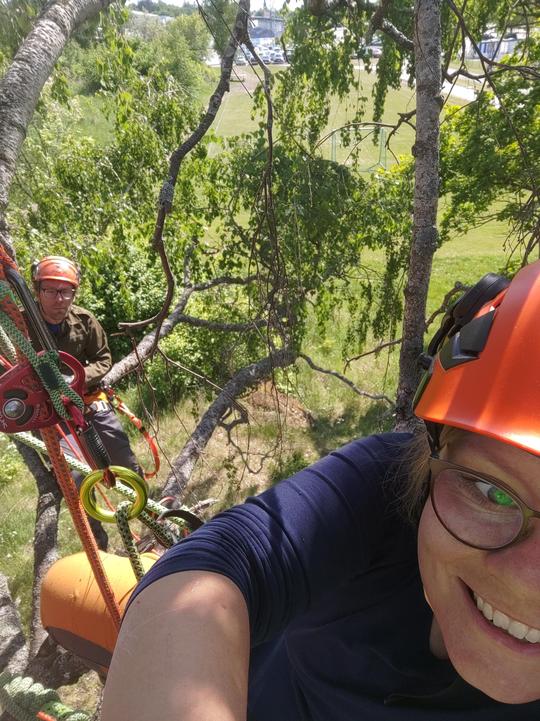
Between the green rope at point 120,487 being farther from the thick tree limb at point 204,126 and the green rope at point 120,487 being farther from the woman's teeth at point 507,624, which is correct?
the woman's teeth at point 507,624

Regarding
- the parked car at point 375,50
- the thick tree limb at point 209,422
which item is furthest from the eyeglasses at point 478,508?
the parked car at point 375,50

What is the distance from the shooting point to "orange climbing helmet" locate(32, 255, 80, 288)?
125 inches

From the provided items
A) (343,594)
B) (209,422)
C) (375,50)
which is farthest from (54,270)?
(343,594)

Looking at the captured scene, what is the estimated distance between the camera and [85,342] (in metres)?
3.62

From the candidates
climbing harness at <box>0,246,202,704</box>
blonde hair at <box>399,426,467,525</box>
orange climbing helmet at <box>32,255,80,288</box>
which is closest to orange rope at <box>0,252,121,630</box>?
climbing harness at <box>0,246,202,704</box>

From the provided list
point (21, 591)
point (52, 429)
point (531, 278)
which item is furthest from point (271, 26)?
point (21, 591)

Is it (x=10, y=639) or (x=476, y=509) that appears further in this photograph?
(x=10, y=639)

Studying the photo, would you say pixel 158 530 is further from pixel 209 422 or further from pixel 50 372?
pixel 209 422

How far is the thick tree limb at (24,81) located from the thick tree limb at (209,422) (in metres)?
1.38

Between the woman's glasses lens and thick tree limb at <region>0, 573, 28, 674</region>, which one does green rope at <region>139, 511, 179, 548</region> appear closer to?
the woman's glasses lens

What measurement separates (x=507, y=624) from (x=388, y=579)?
328mm

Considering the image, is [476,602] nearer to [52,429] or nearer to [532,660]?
[532,660]

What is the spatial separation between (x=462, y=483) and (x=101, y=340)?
10.8 ft

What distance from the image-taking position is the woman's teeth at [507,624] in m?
0.84
